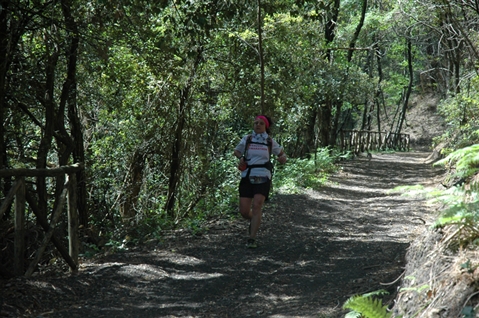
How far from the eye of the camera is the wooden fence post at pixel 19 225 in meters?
6.32

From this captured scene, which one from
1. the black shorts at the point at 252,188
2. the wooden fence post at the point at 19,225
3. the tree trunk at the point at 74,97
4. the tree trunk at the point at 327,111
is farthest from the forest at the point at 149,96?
the tree trunk at the point at 327,111

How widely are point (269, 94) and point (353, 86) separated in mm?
6623

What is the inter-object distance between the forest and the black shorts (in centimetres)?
239

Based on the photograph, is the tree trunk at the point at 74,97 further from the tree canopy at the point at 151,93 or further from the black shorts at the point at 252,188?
the black shorts at the point at 252,188

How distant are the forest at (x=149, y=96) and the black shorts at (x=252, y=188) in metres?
2.39

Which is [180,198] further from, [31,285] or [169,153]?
[31,285]

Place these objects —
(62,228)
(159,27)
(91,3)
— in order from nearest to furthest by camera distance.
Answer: (91,3)
(62,228)
(159,27)

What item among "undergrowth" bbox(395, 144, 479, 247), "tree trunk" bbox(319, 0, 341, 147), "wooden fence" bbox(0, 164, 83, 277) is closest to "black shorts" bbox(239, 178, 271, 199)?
"wooden fence" bbox(0, 164, 83, 277)

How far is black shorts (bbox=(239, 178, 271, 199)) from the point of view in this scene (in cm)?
811

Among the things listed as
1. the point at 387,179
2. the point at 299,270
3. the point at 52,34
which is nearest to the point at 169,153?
the point at 52,34

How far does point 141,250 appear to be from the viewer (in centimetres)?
890

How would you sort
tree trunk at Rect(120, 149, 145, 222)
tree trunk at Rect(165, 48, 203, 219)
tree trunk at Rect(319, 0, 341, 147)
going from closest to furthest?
tree trunk at Rect(165, 48, 203, 219) < tree trunk at Rect(120, 149, 145, 222) < tree trunk at Rect(319, 0, 341, 147)

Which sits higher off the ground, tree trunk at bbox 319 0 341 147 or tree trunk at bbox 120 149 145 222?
tree trunk at bbox 319 0 341 147

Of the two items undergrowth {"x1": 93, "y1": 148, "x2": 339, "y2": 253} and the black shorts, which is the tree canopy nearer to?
undergrowth {"x1": 93, "y1": 148, "x2": 339, "y2": 253}
